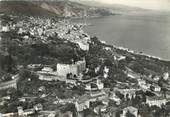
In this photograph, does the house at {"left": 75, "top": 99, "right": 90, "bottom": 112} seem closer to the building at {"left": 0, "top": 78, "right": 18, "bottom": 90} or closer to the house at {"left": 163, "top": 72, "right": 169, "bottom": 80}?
the building at {"left": 0, "top": 78, "right": 18, "bottom": 90}

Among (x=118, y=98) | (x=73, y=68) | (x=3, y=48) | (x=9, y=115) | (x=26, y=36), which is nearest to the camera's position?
(x=9, y=115)

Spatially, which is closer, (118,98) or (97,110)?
(97,110)

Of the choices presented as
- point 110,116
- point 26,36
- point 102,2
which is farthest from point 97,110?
point 26,36

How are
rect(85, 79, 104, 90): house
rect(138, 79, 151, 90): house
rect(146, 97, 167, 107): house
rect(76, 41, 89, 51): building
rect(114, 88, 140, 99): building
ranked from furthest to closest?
rect(76, 41, 89, 51): building → rect(138, 79, 151, 90): house → rect(85, 79, 104, 90): house → rect(114, 88, 140, 99): building → rect(146, 97, 167, 107): house

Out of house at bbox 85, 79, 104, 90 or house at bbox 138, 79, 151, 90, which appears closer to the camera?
house at bbox 85, 79, 104, 90

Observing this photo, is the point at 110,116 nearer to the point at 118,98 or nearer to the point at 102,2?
the point at 118,98

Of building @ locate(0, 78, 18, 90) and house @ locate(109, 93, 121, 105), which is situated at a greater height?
building @ locate(0, 78, 18, 90)

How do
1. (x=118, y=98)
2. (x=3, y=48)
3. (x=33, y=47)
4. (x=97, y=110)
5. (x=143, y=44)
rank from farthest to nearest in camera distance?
(x=143, y=44)
(x=33, y=47)
(x=3, y=48)
(x=118, y=98)
(x=97, y=110)

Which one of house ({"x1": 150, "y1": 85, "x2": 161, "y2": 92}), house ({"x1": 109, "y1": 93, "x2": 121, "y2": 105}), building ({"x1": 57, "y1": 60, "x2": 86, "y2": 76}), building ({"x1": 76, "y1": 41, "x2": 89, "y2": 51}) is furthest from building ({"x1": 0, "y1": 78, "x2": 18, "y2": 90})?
building ({"x1": 76, "y1": 41, "x2": 89, "y2": 51})

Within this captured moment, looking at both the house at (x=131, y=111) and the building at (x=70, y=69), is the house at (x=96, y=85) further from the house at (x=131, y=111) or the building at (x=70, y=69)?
the house at (x=131, y=111)
